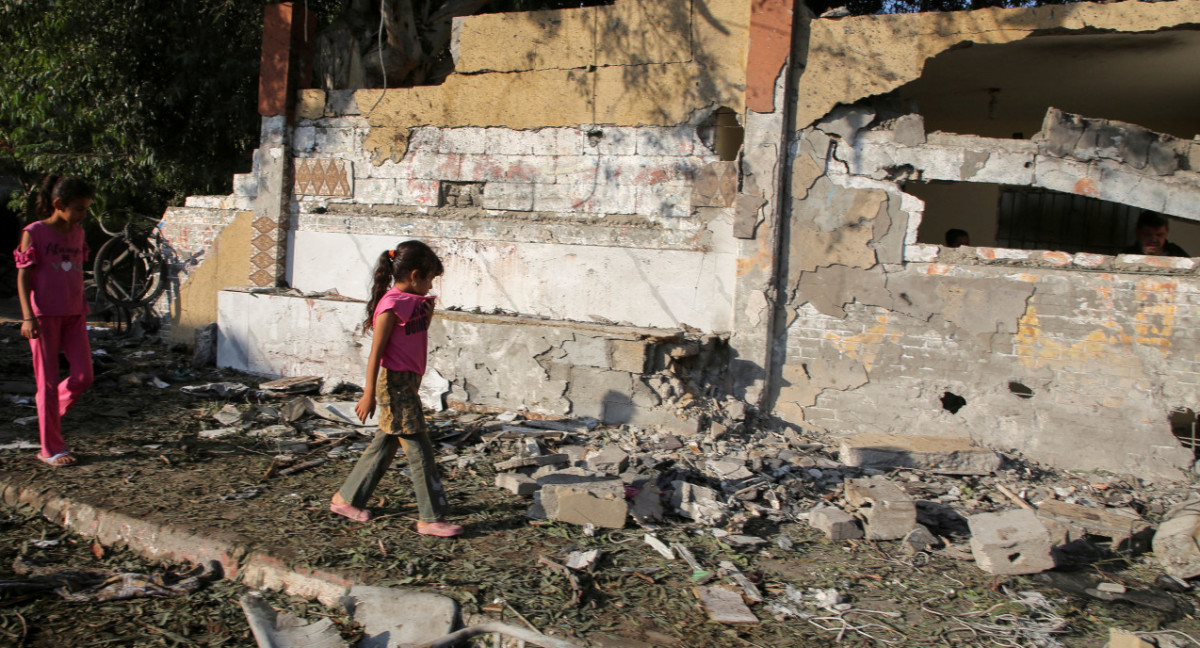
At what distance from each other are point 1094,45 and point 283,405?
764cm

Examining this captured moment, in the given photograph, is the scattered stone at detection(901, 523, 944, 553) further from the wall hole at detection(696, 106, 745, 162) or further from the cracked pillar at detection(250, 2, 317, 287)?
the cracked pillar at detection(250, 2, 317, 287)

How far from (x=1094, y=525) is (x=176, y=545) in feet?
16.8

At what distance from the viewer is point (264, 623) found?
3.09 metres

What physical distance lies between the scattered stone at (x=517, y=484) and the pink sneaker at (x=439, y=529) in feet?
2.47

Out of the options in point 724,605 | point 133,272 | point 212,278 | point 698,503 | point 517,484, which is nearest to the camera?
point 724,605

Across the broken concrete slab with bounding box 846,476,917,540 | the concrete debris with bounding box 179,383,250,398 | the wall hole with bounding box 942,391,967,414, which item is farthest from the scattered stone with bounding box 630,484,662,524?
the concrete debris with bounding box 179,383,250,398

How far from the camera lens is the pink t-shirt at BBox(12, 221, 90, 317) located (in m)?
4.72

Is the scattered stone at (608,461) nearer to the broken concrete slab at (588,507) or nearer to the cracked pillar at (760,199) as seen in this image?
the broken concrete slab at (588,507)

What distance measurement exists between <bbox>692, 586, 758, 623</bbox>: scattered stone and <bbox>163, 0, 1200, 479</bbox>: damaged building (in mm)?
2578

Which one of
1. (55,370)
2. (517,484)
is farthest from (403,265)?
(55,370)

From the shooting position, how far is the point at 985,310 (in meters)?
6.08

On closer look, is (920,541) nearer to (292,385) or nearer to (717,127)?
(717,127)

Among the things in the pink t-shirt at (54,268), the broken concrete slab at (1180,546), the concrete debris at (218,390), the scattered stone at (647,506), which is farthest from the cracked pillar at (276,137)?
the broken concrete slab at (1180,546)

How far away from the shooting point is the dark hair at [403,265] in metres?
3.96
